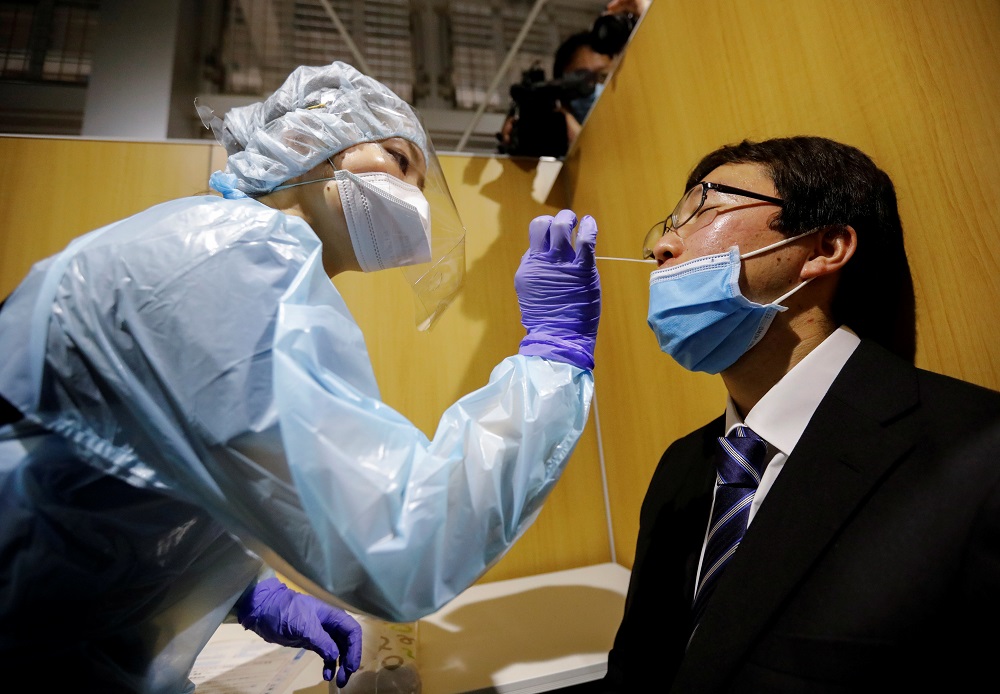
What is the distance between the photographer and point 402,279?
5.79 ft

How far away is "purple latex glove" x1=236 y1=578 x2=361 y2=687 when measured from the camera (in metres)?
1.07

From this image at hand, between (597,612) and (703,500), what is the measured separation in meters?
0.59

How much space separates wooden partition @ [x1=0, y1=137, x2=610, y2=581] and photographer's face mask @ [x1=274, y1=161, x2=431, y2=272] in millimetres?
762

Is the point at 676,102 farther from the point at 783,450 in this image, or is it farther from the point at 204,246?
the point at 204,246

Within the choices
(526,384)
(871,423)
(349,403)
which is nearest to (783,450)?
(871,423)

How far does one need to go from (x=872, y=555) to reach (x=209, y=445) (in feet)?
2.69

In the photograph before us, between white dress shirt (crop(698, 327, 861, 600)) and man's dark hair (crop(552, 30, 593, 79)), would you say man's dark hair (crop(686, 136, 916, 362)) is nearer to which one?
white dress shirt (crop(698, 327, 861, 600))

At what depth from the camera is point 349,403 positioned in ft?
1.92

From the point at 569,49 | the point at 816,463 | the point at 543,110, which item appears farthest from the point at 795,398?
the point at 569,49

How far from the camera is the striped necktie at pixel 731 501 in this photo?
0.76 metres

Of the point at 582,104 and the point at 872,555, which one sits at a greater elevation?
the point at 582,104

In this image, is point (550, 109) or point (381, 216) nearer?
point (381, 216)

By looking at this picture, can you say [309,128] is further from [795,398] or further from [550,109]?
[550,109]

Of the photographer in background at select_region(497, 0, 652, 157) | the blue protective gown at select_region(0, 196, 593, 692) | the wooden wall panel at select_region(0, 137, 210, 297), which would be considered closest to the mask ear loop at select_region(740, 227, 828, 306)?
the blue protective gown at select_region(0, 196, 593, 692)
